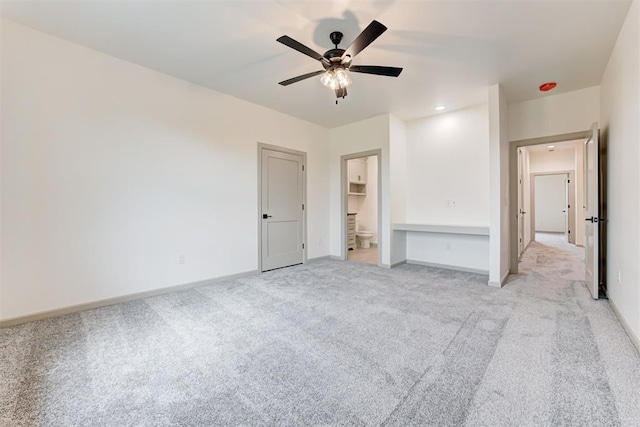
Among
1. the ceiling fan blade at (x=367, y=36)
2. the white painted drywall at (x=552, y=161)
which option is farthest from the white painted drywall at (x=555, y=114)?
the white painted drywall at (x=552, y=161)

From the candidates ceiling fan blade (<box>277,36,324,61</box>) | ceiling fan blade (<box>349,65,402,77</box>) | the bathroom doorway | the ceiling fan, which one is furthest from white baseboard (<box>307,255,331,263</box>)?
ceiling fan blade (<box>277,36,324,61</box>)

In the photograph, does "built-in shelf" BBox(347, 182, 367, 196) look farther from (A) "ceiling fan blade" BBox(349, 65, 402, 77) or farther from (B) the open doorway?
(B) the open doorway

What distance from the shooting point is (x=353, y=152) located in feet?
17.3

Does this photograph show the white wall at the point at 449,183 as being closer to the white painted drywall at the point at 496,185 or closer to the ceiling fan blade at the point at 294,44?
the white painted drywall at the point at 496,185

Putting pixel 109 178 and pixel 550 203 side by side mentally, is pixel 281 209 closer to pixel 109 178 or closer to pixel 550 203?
pixel 109 178

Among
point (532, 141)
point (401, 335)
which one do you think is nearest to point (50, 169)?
point (401, 335)

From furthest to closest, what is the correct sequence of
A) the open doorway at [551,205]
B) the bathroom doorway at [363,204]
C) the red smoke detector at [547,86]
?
the open doorway at [551,205]
the bathroom doorway at [363,204]
the red smoke detector at [547,86]

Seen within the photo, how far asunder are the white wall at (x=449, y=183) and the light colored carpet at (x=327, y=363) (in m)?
1.45

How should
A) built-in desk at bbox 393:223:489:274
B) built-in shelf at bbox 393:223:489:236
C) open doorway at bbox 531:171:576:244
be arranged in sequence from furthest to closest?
open doorway at bbox 531:171:576:244, built-in desk at bbox 393:223:489:274, built-in shelf at bbox 393:223:489:236

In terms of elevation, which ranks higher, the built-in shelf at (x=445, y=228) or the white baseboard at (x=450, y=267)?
the built-in shelf at (x=445, y=228)

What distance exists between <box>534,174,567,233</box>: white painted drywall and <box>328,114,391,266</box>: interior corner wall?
8.78 m

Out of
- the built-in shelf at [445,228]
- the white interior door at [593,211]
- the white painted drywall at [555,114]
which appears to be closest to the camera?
the white interior door at [593,211]

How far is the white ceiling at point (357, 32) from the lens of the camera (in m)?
2.21

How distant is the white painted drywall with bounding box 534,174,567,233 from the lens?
33.5ft
